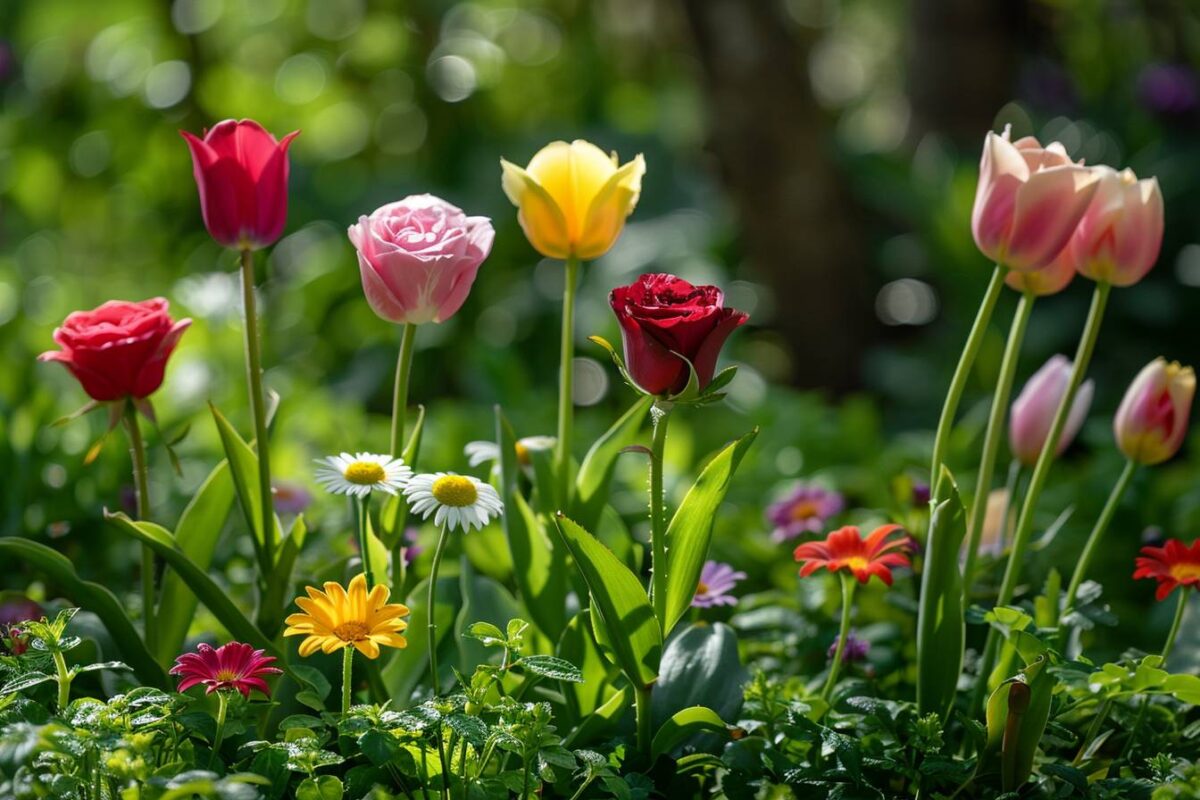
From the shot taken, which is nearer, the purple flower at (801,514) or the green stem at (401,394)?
the green stem at (401,394)

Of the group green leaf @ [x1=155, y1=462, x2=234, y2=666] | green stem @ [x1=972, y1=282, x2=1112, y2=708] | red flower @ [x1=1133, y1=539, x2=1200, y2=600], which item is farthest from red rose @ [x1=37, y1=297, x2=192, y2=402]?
red flower @ [x1=1133, y1=539, x2=1200, y2=600]

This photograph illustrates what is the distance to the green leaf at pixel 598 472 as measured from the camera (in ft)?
4.32

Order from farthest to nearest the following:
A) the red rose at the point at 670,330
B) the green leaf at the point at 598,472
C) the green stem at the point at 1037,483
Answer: the green leaf at the point at 598,472, the green stem at the point at 1037,483, the red rose at the point at 670,330

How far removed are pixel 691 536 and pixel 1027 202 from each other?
42 cm

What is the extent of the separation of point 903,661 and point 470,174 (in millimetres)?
3432

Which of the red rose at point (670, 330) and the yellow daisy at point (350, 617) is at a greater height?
the red rose at point (670, 330)

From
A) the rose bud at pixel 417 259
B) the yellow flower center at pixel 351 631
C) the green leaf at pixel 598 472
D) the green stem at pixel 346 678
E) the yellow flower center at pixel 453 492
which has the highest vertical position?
the rose bud at pixel 417 259

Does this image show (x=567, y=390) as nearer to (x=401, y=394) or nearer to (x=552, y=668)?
(x=401, y=394)

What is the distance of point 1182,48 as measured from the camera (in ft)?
15.4

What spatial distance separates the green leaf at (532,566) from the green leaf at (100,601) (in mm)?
364

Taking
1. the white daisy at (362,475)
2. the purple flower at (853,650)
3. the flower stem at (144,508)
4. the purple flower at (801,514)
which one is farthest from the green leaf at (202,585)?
the purple flower at (801,514)

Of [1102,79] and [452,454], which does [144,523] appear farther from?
[1102,79]

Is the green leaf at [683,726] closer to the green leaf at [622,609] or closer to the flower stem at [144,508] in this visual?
the green leaf at [622,609]

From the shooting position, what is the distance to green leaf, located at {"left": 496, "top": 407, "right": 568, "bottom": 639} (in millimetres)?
1271
